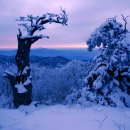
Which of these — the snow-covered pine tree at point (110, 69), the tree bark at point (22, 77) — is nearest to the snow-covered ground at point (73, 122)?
the snow-covered pine tree at point (110, 69)

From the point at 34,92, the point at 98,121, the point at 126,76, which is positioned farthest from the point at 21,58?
the point at 34,92

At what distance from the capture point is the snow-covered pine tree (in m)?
14.5

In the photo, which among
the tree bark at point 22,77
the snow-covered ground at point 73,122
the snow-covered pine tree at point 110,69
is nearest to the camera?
the snow-covered ground at point 73,122

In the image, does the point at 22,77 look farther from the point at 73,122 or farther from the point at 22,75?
the point at 73,122

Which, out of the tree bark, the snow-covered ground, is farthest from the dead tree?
the snow-covered ground

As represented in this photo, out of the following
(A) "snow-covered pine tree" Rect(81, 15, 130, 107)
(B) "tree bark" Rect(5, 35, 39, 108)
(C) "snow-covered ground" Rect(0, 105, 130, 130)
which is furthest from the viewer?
(B) "tree bark" Rect(5, 35, 39, 108)

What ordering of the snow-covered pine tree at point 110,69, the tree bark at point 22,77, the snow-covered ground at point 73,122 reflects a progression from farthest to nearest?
1. the tree bark at point 22,77
2. the snow-covered pine tree at point 110,69
3. the snow-covered ground at point 73,122

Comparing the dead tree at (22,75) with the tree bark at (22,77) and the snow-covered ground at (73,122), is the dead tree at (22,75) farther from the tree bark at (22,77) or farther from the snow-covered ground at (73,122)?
the snow-covered ground at (73,122)

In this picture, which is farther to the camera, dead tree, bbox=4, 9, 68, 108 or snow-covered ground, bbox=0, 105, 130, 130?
dead tree, bbox=4, 9, 68, 108

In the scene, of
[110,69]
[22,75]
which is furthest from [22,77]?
[110,69]

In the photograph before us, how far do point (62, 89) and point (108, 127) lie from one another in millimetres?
50395

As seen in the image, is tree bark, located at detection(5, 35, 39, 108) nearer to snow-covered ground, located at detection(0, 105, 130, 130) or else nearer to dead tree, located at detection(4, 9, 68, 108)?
dead tree, located at detection(4, 9, 68, 108)

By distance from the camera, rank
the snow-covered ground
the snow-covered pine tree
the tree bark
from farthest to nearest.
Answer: the tree bark
the snow-covered pine tree
the snow-covered ground

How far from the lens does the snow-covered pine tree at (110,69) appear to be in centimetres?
1448
